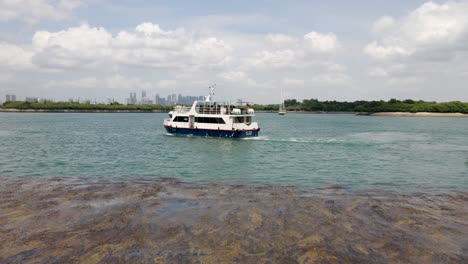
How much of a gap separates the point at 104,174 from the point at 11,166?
9869mm

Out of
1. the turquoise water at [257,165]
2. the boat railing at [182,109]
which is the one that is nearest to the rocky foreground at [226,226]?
the turquoise water at [257,165]

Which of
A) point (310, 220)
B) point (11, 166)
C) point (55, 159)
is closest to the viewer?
point (310, 220)

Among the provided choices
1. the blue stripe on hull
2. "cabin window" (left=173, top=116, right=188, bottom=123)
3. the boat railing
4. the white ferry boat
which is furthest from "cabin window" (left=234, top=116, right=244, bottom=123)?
"cabin window" (left=173, top=116, right=188, bottom=123)

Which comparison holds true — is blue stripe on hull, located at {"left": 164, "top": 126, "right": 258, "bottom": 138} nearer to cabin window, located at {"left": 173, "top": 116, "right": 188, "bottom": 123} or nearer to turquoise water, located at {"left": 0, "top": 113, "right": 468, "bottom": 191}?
cabin window, located at {"left": 173, "top": 116, "right": 188, "bottom": 123}

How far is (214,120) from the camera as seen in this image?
57.9 m

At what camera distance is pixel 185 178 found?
1042 inches

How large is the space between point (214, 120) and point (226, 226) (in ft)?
143

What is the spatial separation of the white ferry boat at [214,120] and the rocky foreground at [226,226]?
114 feet

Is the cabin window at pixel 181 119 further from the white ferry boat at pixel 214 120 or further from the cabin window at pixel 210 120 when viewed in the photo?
the cabin window at pixel 210 120

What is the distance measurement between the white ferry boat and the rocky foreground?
34.8m

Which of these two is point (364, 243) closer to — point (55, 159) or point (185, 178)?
point (185, 178)

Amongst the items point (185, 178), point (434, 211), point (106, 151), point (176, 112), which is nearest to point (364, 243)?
point (434, 211)

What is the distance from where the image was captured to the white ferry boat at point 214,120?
186 feet

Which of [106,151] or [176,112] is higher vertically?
[176,112]
